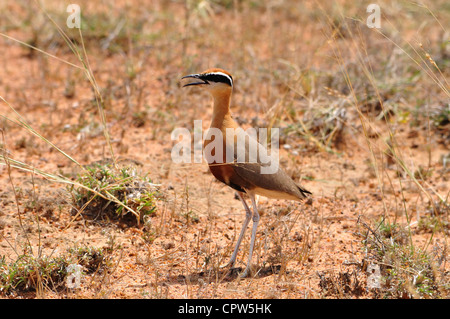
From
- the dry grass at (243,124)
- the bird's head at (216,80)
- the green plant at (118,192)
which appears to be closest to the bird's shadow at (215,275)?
the dry grass at (243,124)

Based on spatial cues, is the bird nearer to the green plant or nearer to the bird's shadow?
the bird's shadow

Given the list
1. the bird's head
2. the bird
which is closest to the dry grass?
the bird

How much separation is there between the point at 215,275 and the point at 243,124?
2.88 m

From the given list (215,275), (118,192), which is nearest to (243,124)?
(118,192)

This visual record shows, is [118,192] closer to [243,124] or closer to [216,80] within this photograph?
[216,80]

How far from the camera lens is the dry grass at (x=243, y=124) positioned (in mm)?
4141

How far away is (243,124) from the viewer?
22.2 feet

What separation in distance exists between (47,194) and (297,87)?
3.19 meters

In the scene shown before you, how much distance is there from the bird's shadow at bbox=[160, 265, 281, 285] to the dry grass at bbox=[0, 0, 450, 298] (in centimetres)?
2

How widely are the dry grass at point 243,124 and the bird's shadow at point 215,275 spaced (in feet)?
A: 0.06

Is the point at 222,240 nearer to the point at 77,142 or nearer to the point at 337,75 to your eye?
the point at 77,142

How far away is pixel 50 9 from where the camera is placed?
28.4ft

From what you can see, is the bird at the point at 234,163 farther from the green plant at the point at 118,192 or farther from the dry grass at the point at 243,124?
the green plant at the point at 118,192

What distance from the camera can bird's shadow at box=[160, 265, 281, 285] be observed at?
4109 mm
